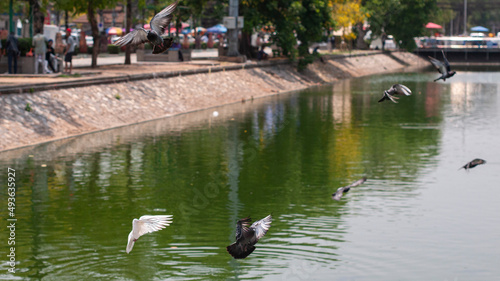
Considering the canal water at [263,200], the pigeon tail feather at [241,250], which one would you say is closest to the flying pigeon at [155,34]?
the pigeon tail feather at [241,250]

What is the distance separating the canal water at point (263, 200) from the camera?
1530 centimetres

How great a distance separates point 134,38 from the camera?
38.8ft

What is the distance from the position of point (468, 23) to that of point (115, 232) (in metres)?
190

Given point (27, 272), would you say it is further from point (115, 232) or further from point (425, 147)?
point (425, 147)

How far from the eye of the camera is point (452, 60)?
109m

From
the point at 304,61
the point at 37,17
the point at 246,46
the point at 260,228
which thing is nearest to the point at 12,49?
the point at 37,17

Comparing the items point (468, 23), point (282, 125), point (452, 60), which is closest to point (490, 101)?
point (282, 125)

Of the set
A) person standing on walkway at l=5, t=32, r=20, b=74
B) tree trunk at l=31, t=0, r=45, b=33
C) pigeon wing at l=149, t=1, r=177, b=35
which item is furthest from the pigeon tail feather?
tree trunk at l=31, t=0, r=45, b=33

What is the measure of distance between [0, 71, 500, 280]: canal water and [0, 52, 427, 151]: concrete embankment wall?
953 mm

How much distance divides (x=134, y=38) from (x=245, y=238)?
3.12m

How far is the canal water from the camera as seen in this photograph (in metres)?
15.3

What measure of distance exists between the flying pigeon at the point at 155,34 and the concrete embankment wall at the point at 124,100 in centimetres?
1606

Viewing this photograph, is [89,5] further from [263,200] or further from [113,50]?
[263,200]

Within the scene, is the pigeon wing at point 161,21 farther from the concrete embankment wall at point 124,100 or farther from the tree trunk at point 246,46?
the tree trunk at point 246,46
